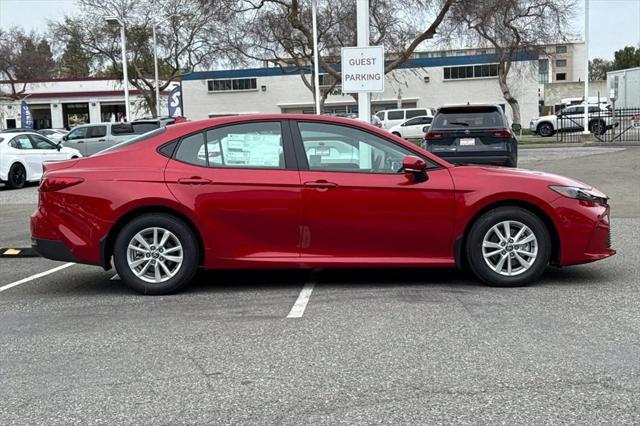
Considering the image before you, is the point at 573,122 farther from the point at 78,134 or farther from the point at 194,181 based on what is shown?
the point at 194,181

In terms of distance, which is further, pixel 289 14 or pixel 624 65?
pixel 624 65

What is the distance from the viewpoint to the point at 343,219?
607cm

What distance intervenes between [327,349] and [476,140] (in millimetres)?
8784

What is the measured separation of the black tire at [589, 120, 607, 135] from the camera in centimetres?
3200

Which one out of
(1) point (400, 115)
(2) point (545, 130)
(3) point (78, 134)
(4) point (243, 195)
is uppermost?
(1) point (400, 115)

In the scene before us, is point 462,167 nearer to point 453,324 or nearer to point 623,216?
point 453,324

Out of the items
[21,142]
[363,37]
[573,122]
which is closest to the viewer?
[363,37]

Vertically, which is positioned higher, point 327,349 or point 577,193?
point 577,193

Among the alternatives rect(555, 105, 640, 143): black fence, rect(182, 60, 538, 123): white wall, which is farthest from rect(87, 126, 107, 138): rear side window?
rect(182, 60, 538, 123): white wall

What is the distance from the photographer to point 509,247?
615 centimetres

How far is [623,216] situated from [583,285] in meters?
4.85

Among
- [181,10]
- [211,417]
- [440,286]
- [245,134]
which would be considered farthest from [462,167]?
[181,10]

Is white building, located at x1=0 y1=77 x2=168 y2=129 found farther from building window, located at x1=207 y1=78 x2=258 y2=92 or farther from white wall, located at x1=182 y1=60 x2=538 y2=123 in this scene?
building window, located at x1=207 y1=78 x2=258 y2=92

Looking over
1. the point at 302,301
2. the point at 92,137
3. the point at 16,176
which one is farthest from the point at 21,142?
the point at 302,301
